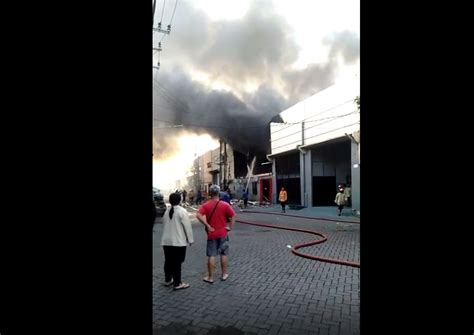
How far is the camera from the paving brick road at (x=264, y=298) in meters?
3.78

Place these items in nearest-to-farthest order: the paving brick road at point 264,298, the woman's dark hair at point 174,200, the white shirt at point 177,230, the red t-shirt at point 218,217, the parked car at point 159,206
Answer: the paving brick road at point 264,298
the white shirt at point 177,230
the woman's dark hair at point 174,200
the red t-shirt at point 218,217
the parked car at point 159,206

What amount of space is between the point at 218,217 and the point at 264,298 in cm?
139

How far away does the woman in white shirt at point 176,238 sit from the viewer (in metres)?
5.11

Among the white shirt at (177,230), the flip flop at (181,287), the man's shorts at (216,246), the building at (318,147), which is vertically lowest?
the flip flop at (181,287)

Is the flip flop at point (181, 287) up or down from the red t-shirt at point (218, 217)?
down

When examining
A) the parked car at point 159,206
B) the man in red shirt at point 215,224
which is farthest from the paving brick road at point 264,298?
the parked car at point 159,206

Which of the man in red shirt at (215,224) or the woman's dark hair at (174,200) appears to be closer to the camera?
the woman's dark hair at (174,200)

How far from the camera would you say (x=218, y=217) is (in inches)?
215

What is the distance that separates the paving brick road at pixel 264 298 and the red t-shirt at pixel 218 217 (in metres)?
0.78

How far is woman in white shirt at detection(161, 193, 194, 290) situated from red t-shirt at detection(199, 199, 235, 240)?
0.36 meters

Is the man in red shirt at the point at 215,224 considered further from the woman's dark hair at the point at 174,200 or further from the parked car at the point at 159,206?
the parked car at the point at 159,206

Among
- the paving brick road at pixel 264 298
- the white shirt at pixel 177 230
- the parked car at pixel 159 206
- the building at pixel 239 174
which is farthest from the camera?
the building at pixel 239 174
